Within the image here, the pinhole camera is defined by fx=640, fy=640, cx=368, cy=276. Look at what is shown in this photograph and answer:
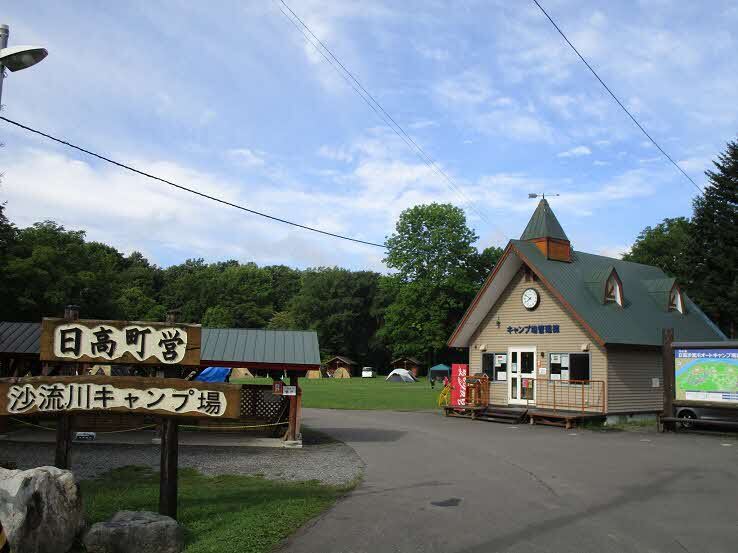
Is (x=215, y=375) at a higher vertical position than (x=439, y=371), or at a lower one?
higher

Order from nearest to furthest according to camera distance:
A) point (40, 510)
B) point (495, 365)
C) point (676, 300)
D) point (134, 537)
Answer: point (40, 510) → point (134, 537) → point (495, 365) → point (676, 300)

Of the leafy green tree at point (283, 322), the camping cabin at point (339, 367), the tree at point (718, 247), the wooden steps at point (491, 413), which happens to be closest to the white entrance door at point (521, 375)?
the wooden steps at point (491, 413)

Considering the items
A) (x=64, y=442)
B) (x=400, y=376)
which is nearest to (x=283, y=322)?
(x=400, y=376)

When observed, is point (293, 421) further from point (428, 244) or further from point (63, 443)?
point (428, 244)

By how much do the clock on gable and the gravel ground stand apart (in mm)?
11850

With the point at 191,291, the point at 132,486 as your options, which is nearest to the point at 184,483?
the point at 132,486

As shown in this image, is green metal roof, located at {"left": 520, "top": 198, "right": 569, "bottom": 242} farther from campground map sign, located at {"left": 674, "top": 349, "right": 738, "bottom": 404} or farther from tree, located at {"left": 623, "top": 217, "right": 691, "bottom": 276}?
tree, located at {"left": 623, "top": 217, "right": 691, "bottom": 276}

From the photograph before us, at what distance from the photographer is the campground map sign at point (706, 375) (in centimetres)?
1908

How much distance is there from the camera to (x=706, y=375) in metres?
19.7

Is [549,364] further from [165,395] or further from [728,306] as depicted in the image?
[165,395]

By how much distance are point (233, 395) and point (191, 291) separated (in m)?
103

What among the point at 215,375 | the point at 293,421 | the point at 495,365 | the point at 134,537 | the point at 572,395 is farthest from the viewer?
the point at 495,365

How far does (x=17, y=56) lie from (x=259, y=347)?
10.1 meters

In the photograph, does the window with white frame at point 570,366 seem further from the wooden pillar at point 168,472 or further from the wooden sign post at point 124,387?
the wooden pillar at point 168,472
